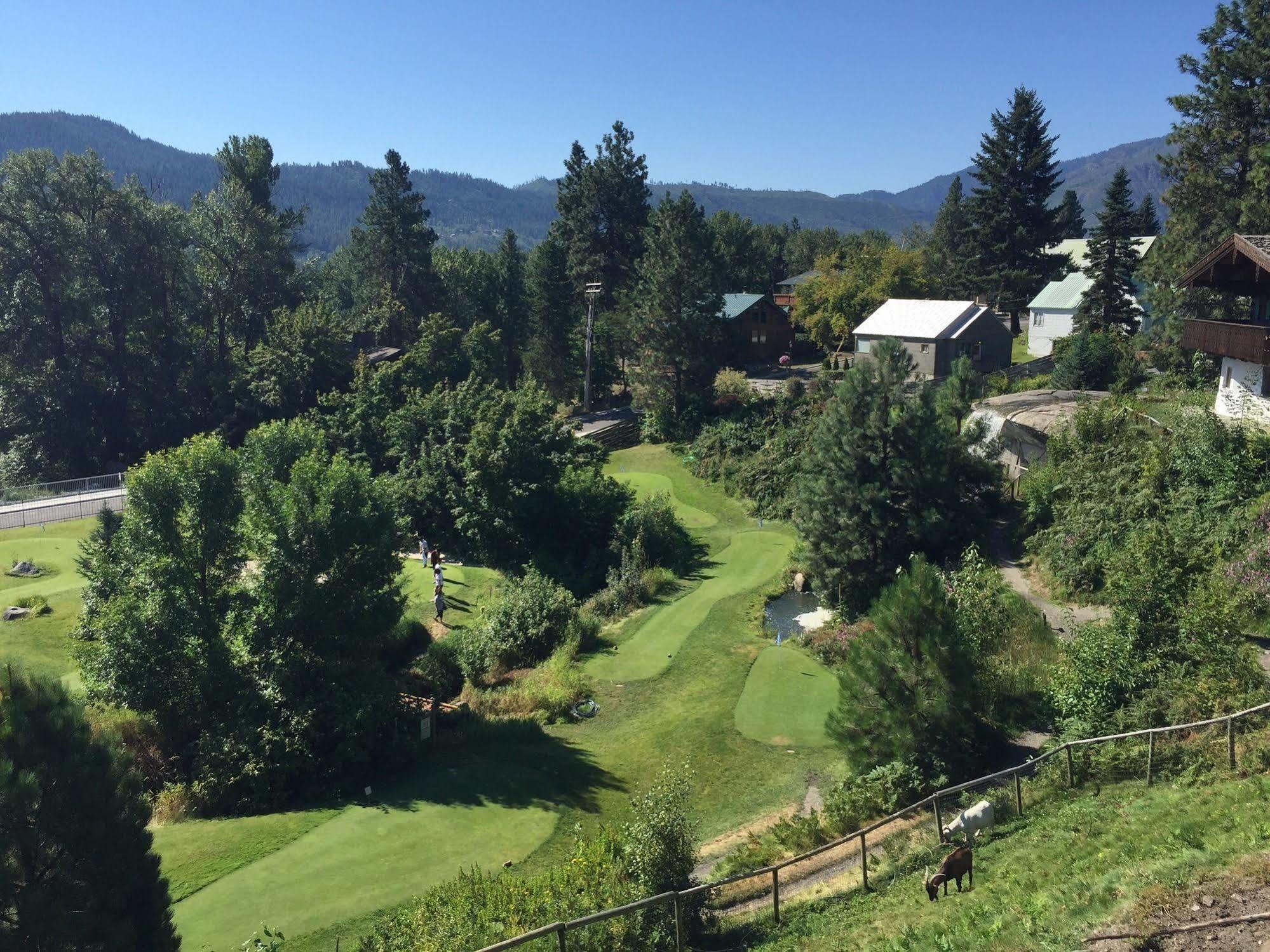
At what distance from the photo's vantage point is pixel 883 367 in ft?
83.4

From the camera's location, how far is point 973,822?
11.8 metres

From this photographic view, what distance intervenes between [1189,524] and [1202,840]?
13.6 meters

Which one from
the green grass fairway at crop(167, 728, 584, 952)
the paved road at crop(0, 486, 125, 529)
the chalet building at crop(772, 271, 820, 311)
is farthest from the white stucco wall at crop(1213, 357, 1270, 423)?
the chalet building at crop(772, 271, 820, 311)

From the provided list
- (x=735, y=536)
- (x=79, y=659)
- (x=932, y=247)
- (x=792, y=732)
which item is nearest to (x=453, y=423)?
(x=735, y=536)

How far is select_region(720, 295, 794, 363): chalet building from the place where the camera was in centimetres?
5894

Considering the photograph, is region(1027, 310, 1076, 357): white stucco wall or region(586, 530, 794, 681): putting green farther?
region(1027, 310, 1076, 357): white stucco wall

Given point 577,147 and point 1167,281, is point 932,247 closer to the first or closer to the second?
point 577,147

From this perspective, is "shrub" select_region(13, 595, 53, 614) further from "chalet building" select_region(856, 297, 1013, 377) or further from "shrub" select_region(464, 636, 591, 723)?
"chalet building" select_region(856, 297, 1013, 377)

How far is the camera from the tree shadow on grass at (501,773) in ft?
54.3

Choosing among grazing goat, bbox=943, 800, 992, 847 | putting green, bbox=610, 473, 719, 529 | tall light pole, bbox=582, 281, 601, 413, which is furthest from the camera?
tall light pole, bbox=582, 281, 601, 413

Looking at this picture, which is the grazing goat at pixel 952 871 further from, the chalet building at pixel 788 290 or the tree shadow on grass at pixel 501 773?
the chalet building at pixel 788 290

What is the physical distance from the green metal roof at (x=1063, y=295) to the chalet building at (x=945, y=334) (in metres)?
6.12

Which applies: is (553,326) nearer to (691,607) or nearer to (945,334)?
(945,334)

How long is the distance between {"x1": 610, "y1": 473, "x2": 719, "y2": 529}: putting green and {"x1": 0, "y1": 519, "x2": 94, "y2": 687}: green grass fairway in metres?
20.6
